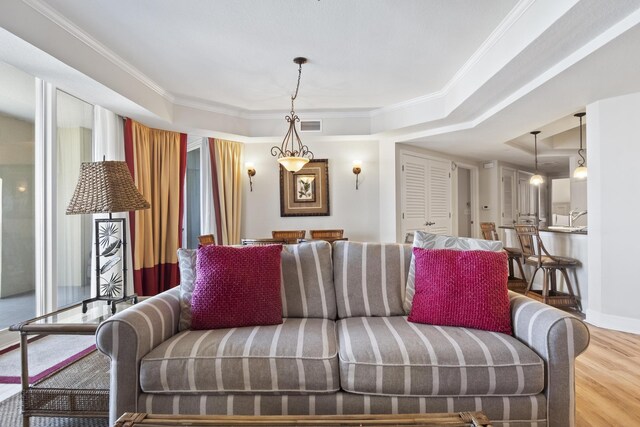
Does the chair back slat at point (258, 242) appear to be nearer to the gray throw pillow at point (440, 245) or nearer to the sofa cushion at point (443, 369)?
the gray throw pillow at point (440, 245)

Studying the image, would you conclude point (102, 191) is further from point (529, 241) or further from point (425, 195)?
point (425, 195)

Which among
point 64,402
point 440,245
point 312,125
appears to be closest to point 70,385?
point 64,402

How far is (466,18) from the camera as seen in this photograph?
93.6 inches

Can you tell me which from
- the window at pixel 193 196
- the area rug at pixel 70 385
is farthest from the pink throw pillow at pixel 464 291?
the window at pixel 193 196

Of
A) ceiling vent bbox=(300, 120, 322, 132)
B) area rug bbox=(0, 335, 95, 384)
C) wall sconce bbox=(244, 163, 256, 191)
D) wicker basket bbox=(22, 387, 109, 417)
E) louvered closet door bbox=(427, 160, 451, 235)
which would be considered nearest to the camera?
wicker basket bbox=(22, 387, 109, 417)

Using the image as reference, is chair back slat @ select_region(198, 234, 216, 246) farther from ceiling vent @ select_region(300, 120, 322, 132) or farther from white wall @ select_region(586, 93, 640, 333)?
white wall @ select_region(586, 93, 640, 333)

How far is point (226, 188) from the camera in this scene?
15.6 ft

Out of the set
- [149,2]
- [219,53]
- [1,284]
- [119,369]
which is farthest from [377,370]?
[1,284]

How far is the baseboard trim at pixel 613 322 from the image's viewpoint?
291 centimetres

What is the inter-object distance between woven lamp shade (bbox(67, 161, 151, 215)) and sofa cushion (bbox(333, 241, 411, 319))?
52.8 inches

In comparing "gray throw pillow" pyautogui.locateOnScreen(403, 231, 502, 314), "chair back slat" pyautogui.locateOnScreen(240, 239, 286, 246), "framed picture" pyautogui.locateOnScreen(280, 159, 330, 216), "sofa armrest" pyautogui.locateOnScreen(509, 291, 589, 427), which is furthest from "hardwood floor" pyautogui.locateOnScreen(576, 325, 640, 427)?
"framed picture" pyautogui.locateOnScreen(280, 159, 330, 216)

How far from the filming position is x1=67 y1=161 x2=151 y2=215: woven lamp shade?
74.9 inches

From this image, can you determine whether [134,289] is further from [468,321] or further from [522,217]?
[522,217]

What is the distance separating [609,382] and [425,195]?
3.65m
